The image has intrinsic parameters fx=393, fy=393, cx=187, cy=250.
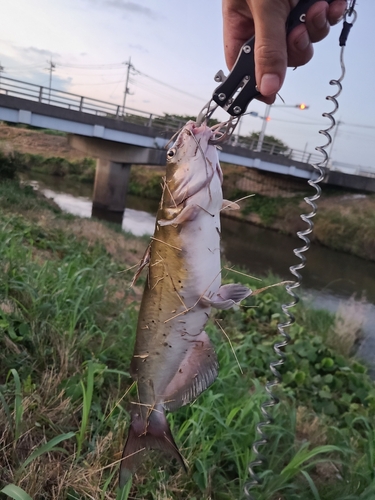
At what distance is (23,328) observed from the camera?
10.0 feet

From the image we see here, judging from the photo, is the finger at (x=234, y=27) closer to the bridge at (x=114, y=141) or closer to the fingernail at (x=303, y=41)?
the fingernail at (x=303, y=41)

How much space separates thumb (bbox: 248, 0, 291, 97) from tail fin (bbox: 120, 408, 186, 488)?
1382 millimetres

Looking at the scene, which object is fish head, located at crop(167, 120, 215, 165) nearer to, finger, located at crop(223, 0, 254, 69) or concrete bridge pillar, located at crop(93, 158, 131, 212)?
finger, located at crop(223, 0, 254, 69)

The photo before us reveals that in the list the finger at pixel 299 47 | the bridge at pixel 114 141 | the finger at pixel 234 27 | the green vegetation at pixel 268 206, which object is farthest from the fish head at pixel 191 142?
the green vegetation at pixel 268 206

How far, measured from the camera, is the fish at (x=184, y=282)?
53.3 inches

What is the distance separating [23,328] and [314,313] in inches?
293

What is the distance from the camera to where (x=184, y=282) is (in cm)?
138

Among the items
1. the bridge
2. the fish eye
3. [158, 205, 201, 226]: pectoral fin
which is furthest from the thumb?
the bridge

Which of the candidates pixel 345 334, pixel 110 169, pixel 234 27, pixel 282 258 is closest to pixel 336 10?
pixel 234 27

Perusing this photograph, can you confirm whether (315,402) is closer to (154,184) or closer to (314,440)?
(314,440)

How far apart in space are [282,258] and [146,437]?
20559mm

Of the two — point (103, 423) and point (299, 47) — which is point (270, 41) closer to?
point (299, 47)

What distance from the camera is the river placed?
14741mm

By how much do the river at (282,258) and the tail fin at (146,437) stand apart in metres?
8.31
